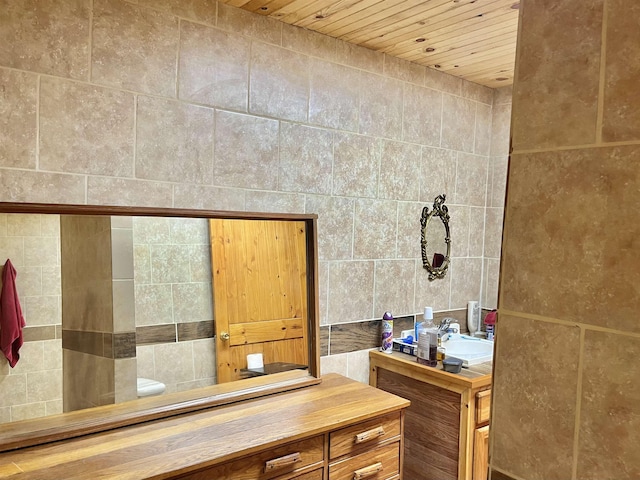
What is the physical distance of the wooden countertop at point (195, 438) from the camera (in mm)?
1365

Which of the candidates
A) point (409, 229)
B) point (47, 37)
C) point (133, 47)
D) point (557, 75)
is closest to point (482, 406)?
point (409, 229)

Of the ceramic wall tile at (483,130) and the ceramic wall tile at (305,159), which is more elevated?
the ceramic wall tile at (483,130)

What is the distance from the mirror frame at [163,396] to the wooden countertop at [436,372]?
443 millimetres

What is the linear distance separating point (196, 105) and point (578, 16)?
1.56 metres

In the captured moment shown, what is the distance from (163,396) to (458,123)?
7.02 ft

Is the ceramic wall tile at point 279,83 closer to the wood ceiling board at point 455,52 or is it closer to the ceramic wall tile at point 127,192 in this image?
the ceramic wall tile at point 127,192

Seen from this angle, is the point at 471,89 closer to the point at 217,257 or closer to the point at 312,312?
the point at 312,312

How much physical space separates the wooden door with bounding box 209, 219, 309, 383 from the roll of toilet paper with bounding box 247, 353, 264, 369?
16mm

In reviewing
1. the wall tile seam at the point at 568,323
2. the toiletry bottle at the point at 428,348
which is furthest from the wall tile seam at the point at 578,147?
the toiletry bottle at the point at 428,348

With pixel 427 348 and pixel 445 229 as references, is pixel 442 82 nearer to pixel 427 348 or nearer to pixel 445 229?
pixel 445 229

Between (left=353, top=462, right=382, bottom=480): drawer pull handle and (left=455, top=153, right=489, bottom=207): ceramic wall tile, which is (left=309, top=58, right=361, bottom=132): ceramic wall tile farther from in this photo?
(left=353, top=462, right=382, bottom=480): drawer pull handle

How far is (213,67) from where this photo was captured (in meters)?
1.93

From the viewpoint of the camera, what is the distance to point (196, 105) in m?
1.90

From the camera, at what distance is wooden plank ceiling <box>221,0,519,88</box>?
1927mm
